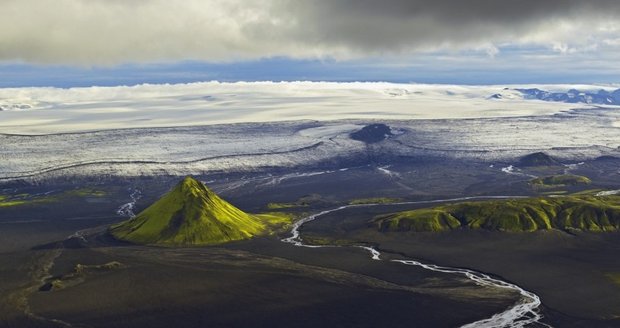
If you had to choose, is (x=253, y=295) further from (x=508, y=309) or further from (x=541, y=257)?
(x=541, y=257)

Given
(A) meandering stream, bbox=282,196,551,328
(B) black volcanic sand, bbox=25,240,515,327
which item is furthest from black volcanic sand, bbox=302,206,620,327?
(B) black volcanic sand, bbox=25,240,515,327

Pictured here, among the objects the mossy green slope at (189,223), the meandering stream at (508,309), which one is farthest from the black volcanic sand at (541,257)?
the mossy green slope at (189,223)

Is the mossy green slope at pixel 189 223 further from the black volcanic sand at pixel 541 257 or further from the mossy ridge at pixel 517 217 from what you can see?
the mossy ridge at pixel 517 217

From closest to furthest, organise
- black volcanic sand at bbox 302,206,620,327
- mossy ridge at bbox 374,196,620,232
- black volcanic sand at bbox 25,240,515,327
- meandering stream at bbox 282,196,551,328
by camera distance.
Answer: meandering stream at bbox 282,196,551,328, black volcanic sand at bbox 25,240,515,327, black volcanic sand at bbox 302,206,620,327, mossy ridge at bbox 374,196,620,232

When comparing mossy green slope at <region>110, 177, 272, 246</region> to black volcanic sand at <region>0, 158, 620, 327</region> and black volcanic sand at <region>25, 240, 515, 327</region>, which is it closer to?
black volcanic sand at <region>0, 158, 620, 327</region>

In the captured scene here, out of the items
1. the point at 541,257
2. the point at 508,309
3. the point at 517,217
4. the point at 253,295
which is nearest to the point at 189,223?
the point at 253,295

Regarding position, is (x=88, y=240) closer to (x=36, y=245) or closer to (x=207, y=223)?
(x=36, y=245)
